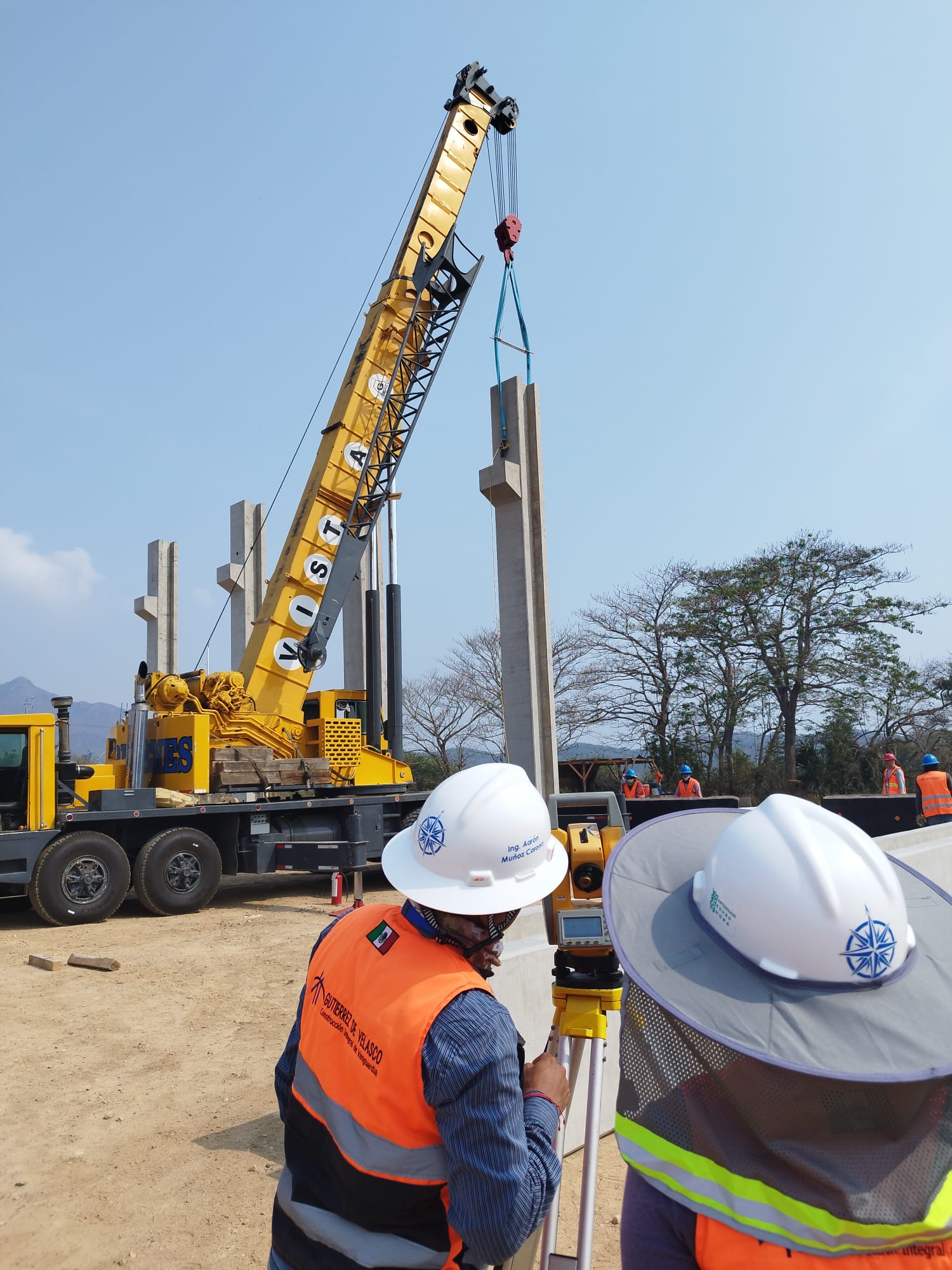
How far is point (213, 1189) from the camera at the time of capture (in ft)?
11.5

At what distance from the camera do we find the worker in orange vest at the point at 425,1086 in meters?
1.47

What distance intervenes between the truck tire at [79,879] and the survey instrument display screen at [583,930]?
26.8ft

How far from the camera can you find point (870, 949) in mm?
1198

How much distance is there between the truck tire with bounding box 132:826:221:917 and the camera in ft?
31.6

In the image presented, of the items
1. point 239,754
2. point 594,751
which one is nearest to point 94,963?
point 239,754

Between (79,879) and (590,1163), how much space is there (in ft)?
27.2

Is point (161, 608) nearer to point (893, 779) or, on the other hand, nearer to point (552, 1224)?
point (893, 779)

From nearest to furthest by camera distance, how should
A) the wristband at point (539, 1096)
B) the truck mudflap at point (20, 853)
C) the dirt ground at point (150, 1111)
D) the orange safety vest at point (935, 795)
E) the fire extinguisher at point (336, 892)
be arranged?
the wristband at point (539, 1096)
the dirt ground at point (150, 1111)
the truck mudflap at point (20, 853)
the fire extinguisher at point (336, 892)
the orange safety vest at point (935, 795)

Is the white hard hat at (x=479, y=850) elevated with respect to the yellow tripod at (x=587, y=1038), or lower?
elevated

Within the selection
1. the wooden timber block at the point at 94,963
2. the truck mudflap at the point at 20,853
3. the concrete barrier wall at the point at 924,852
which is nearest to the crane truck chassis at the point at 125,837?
the truck mudflap at the point at 20,853

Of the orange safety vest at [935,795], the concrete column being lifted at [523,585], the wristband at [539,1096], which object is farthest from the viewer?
the orange safety vest at [935,795]

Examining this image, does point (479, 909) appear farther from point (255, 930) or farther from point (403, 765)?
point (403, 765)

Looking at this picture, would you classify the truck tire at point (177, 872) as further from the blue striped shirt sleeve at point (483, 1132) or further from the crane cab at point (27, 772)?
the blue striped shirt sleeve at point (483, 1132)

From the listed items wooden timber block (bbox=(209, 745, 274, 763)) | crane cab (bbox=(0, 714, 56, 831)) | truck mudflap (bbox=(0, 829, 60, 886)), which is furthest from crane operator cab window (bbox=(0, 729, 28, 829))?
wooden timber block (bbox=(209, 745, 274, 763))
